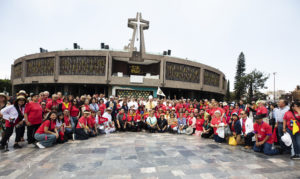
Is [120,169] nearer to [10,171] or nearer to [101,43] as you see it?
[10,171]

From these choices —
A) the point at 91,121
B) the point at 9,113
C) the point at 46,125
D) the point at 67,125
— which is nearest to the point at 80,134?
the point at 67,125

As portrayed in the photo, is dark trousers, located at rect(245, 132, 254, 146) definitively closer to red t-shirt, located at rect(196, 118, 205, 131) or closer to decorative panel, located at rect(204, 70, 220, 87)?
red t-shirt, located at rect(196, 118, 205, 131)

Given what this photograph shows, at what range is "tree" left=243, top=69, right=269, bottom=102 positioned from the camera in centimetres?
2844

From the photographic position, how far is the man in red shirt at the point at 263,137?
15.8ft

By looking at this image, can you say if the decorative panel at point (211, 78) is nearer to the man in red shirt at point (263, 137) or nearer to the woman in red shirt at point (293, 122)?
→ the man in red shirt at point (263, 137)

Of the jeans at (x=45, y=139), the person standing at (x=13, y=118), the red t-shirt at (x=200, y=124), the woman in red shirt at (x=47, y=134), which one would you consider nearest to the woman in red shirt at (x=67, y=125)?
the woman in red shirt at (x=47, y=134)

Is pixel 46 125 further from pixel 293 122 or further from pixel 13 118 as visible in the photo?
pixel 293 122

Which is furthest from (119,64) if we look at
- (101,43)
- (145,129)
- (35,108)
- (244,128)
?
(244,128)

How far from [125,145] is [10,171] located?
316cm

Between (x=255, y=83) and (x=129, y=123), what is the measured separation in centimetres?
3053

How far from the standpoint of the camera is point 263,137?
5020mm

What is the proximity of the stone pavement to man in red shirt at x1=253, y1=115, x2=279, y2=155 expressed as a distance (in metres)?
0.24

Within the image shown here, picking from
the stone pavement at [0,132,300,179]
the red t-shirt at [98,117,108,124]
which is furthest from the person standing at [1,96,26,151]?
the red t-shirt at [98,117,108,124]

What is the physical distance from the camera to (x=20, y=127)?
527 centimetres
